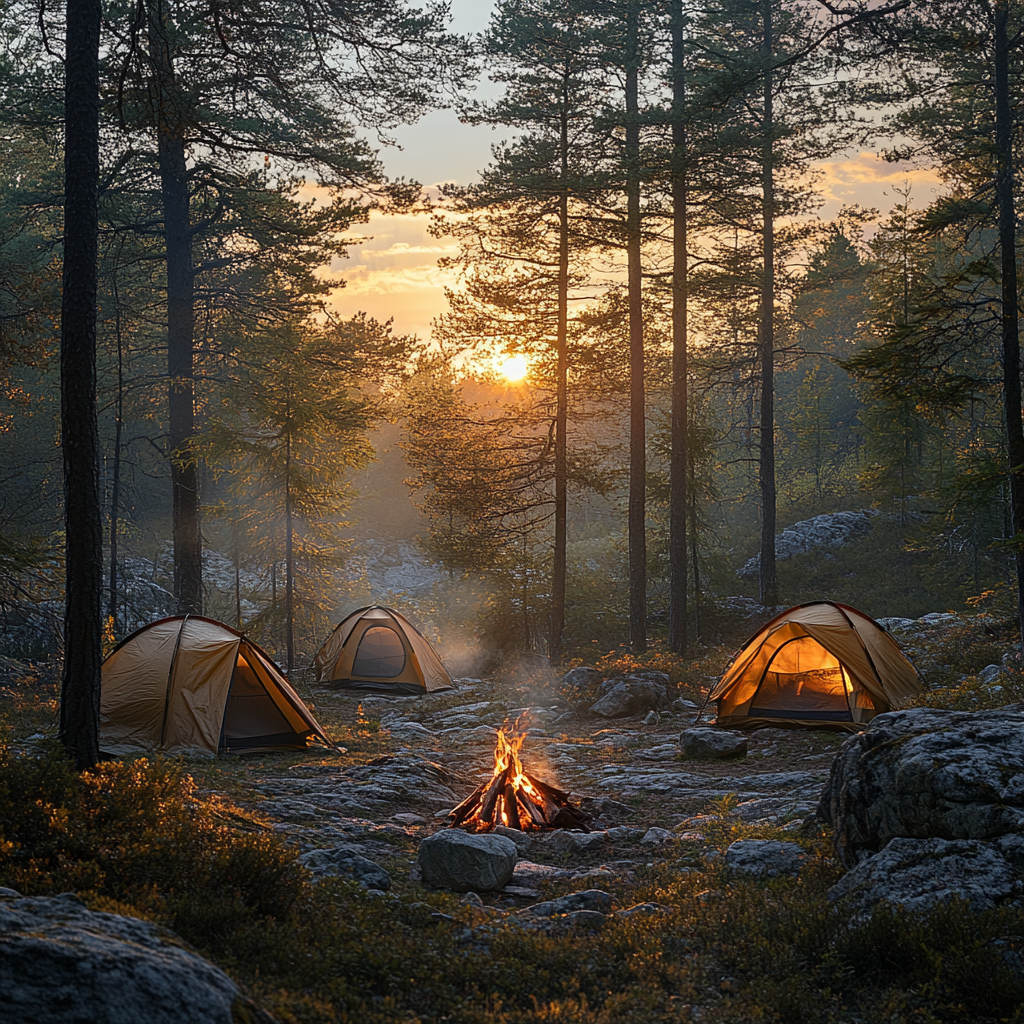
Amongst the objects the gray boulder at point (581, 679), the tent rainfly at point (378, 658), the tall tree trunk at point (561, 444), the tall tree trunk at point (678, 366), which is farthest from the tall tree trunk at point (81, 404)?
the tall tree trunk at point (678, 366)

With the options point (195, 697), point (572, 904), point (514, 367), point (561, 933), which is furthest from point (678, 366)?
point (561, 933)

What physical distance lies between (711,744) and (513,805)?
4.09 m

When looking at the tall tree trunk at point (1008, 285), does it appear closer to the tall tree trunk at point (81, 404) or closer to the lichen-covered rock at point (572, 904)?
the lichen-covered rock at point (572, 904)

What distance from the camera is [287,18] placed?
972 centimetres

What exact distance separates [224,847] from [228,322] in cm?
1741

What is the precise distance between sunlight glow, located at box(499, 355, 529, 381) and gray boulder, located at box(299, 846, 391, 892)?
1553cm

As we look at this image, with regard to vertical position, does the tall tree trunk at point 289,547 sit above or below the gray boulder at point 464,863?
above

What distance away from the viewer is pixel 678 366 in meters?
18.8

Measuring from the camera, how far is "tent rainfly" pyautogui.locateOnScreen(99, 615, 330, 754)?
10.3 m

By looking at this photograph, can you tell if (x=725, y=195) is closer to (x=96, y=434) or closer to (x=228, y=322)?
(x=228, y=322)

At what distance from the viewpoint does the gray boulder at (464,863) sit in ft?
20.6

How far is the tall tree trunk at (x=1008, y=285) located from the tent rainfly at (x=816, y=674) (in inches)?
96.7

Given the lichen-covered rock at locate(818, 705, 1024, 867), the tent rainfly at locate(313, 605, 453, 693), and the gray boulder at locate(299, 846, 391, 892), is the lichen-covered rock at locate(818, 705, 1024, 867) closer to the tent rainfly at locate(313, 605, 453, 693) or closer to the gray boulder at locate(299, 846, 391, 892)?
the gray boulder at locate(299, 846, 391, 892)

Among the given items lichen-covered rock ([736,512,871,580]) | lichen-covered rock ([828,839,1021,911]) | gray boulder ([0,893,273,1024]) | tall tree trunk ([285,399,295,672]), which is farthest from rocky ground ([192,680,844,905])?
lichen-covered rock ([736,512,871,580])
